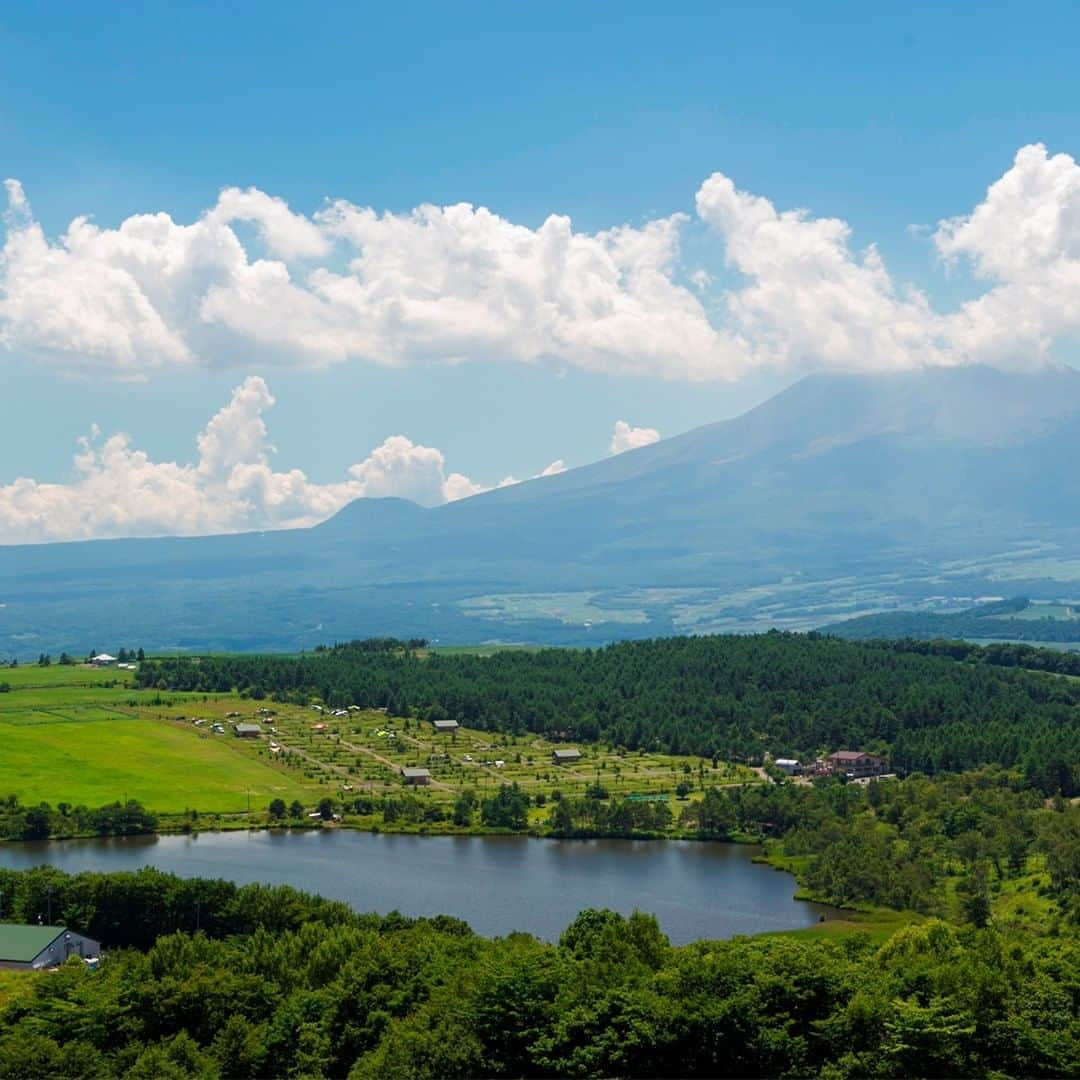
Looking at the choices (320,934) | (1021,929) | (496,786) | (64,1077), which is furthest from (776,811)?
(64,1077)

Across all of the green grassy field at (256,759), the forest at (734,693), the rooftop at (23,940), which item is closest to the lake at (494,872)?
the green grassy field at (256,759)

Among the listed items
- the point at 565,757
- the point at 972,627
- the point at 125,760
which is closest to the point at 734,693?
the point at 565,757

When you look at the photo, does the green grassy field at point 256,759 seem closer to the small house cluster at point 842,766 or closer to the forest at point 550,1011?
the small house cluster at point 842,766

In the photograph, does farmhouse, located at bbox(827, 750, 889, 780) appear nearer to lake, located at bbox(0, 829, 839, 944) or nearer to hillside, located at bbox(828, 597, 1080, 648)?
lake, located at bbox(0, 829, 839, 944)

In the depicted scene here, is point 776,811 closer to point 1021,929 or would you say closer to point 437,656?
point 1021,929

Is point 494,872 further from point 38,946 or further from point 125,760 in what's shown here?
point 125,760
